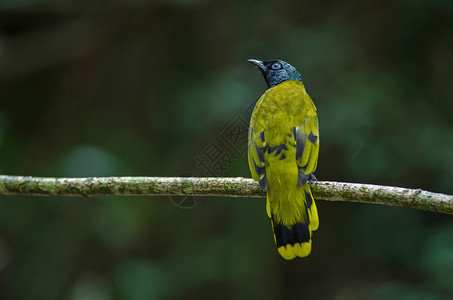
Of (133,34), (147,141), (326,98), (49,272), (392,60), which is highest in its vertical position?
(133,34)

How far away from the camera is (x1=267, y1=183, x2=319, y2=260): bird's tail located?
107 inches

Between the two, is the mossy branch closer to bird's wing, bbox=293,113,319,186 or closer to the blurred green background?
bird's wing, bbox=293,113,319,186

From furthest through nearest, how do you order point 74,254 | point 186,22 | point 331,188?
1. point 186,22
2. point 74,254
3. point 331,188

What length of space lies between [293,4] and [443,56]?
1.87 metres

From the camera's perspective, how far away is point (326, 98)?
507 cm

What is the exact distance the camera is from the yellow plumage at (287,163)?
276 cm

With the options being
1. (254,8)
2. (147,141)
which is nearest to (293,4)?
(254,8)

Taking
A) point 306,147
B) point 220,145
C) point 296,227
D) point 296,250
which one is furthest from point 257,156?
point 220,145

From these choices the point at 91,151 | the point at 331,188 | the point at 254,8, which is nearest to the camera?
the point at 331,188

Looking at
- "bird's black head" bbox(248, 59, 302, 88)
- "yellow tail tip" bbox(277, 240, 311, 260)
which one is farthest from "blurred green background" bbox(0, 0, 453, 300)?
"yellow tail tip" bbox(277, 240, 311, 260)

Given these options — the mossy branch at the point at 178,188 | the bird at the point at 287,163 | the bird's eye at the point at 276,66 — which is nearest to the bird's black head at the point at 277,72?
the bird's eye at the point at 276,66

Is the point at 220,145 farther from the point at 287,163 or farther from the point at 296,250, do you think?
the point at 296,250

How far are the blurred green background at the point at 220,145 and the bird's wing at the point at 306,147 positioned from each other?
136cm

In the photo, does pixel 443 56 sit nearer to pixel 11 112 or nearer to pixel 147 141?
pixel 147 141
